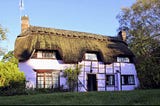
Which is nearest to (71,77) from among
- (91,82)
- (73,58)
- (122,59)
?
(73,58)

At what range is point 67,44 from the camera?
32219mm

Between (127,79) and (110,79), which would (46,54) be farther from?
(127,79)

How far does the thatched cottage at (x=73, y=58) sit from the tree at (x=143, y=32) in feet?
5.23

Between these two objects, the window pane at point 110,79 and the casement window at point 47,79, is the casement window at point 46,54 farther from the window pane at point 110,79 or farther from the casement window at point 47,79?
the window pane at point 110,79

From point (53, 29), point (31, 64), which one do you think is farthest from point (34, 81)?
point (53, 29)

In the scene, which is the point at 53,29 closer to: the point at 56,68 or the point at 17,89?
the point at 56,68

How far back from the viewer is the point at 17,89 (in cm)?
2492

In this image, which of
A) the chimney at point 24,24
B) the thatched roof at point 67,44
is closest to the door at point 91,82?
the thatched roof at point 67,44

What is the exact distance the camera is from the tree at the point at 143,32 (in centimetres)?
3562

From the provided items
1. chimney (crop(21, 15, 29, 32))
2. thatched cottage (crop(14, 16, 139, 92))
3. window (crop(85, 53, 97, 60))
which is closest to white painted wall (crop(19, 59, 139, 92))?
thatched cottage (crop(14, 16, 139, 92))

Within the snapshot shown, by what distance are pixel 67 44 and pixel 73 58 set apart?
7.82ft

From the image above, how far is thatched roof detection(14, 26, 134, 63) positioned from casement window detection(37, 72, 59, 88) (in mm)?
1982

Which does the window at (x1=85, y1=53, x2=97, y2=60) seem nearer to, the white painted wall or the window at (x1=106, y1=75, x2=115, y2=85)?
the white painted wall

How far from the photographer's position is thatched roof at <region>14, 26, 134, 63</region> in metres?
29.8
